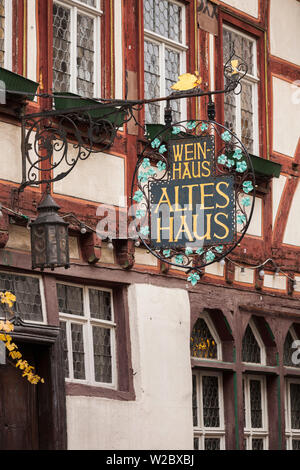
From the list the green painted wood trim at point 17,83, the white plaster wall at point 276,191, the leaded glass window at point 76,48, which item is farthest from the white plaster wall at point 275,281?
the green painted wood trim at point 17,83

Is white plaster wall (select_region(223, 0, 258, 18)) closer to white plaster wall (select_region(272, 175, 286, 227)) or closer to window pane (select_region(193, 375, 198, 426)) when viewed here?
white plaster wall (select_region(272, 175, 286, 227))

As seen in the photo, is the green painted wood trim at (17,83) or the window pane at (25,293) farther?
the window pane at (25,293)

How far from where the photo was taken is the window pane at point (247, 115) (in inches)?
573

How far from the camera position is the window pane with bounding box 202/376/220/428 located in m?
13.6

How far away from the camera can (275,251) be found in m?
14.6

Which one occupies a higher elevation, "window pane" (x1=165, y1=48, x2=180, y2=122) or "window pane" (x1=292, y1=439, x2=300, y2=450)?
"window pane" (x1=165, y1=48, x2=180, y2=122)

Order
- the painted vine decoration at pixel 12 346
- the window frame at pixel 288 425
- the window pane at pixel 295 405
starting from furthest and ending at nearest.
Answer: the window pane at pixel 295 405 → the window frame at pixel 288 425 → the painted vine decoration at pixel 12 346

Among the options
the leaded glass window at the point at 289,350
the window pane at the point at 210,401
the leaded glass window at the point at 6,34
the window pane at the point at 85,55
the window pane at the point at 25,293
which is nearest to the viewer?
the window pane at the point at 25,293

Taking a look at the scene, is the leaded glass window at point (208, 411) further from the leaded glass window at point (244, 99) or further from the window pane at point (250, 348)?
the leaded glass window at point (244, 99)

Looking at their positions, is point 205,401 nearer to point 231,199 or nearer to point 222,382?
point 222,382

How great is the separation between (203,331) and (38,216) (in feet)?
12.7

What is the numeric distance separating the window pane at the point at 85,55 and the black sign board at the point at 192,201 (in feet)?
4.14

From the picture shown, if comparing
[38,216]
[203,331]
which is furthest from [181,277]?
[38,216]

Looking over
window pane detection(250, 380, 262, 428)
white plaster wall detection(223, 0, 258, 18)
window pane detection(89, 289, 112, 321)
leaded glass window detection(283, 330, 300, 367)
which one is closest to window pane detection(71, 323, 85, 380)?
window pane detection(89, 289, 112, 321)
